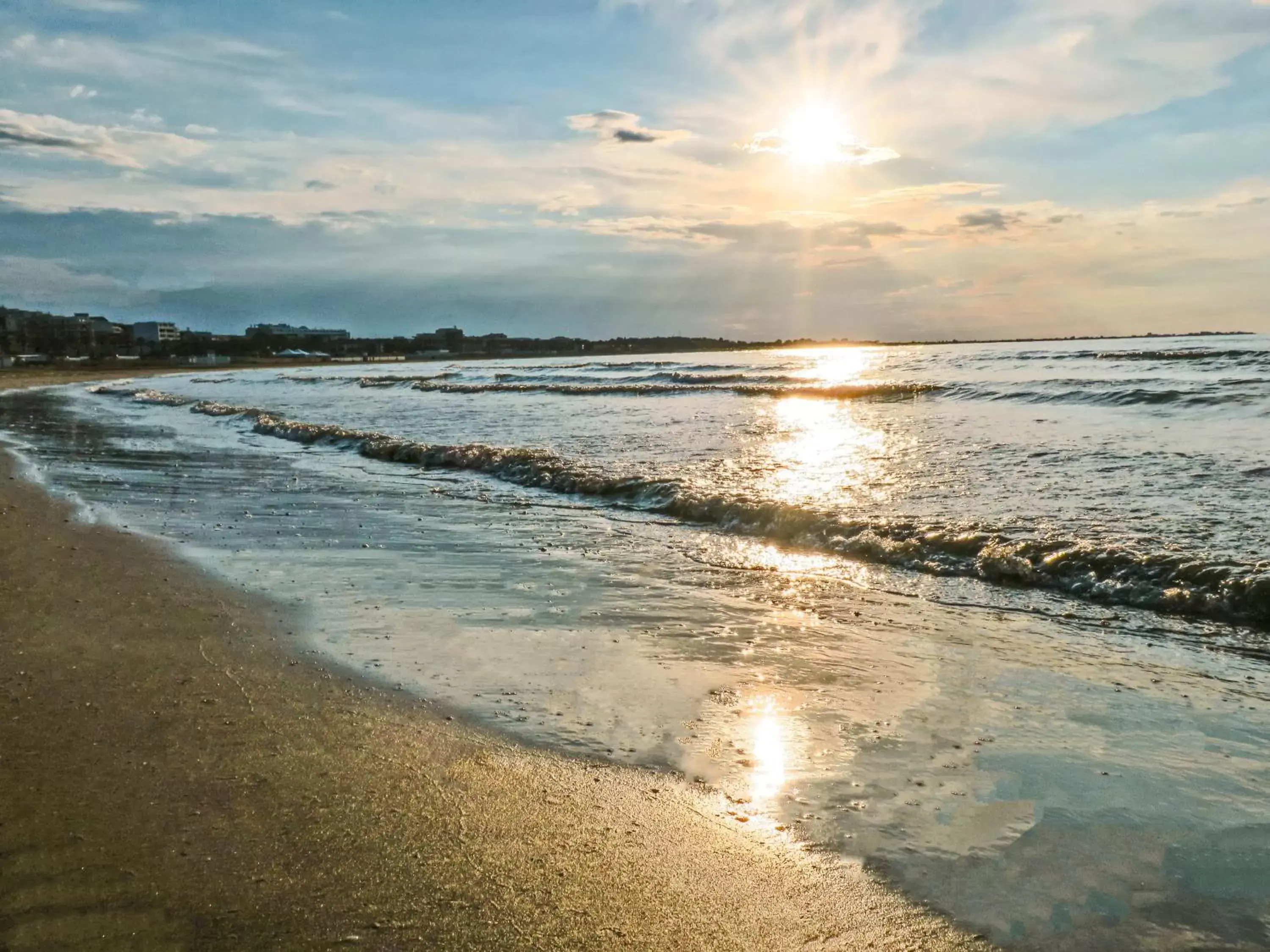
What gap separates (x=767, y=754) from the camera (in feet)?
12.0

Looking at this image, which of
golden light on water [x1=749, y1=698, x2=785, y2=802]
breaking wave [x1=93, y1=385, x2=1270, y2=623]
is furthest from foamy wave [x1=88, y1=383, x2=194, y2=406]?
golden light on water [x1=749, y1=698, x2=785, y2=802]

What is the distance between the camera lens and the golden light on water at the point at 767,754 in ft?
11.0

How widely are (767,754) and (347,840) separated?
1.63m

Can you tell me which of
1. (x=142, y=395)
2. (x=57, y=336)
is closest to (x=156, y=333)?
(x=57, y=336)

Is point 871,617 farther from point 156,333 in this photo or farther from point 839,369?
point 156,333

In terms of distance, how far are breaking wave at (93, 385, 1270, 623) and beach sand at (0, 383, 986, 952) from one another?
175 inches

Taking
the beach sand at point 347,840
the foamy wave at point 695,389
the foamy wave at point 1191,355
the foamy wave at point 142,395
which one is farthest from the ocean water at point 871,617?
the foamy wave at point 142,395

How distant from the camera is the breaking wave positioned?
6160 millimetres

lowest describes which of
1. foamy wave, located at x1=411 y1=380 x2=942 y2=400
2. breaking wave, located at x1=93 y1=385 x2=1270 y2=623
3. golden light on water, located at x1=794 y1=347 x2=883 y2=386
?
breaking wave, located at x1=93 y1=385 x2=1270 y2=623

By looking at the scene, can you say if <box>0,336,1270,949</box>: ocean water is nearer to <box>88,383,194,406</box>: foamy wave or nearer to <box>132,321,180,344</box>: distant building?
<box>88,383,194,406</box>: foamy wave

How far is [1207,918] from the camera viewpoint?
2.52 metres

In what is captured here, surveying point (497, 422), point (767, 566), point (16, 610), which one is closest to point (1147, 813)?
point (767, 566)

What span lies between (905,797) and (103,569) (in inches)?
234

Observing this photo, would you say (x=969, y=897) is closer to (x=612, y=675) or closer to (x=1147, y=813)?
(x=1147, y=813)
